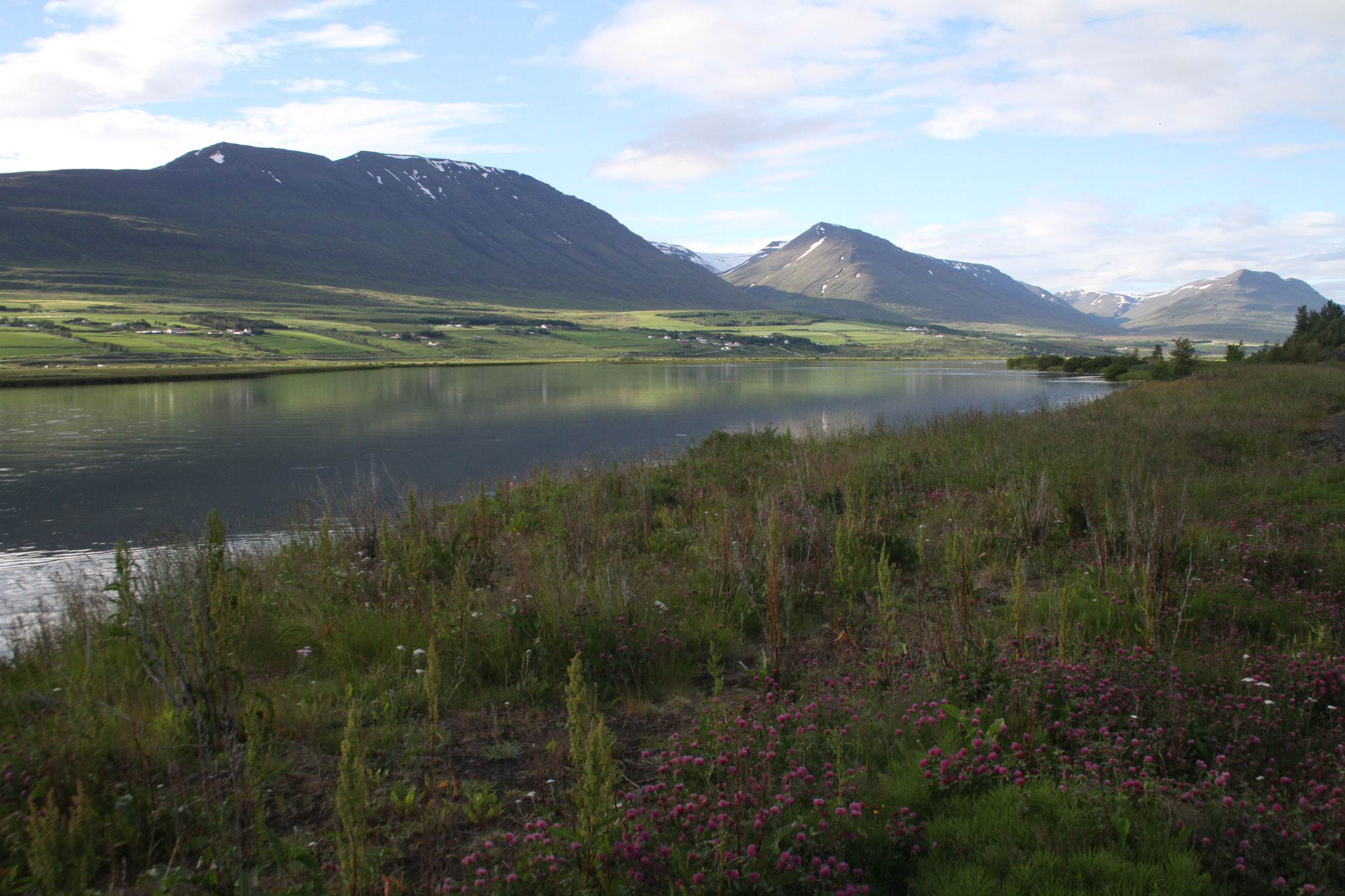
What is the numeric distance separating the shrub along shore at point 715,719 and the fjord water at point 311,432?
19.2 ft

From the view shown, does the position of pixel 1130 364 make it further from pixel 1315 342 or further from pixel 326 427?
pixel 326 427

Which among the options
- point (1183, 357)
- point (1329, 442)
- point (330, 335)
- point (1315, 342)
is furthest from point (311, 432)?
point (330, 335)

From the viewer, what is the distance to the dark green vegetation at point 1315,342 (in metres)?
44.9

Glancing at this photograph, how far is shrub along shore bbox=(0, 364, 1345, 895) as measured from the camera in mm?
3008

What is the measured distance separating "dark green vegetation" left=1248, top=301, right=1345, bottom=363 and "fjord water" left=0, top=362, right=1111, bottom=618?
32.5 feet

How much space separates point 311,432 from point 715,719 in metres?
31.9

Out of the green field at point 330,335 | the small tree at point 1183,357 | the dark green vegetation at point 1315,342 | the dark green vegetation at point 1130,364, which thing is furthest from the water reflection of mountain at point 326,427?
the green field at point 330,335

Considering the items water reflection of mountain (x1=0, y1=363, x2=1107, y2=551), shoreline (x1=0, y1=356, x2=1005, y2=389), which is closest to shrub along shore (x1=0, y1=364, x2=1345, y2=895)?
water reflection of mountain (x1=0, y1=363, x2=1107, y2=551)

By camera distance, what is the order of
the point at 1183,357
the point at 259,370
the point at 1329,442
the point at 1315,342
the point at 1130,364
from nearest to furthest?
the point at 1329,442
the point at 1315,342
the point at 1183,357
the point at 1130,364
the point at 259,370

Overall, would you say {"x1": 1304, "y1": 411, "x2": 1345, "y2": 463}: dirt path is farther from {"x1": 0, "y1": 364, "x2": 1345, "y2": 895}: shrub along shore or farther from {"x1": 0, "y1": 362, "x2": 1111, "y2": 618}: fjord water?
{"x1": 0, "y1": 362, "x2": 1111, "y2": 618}: fjord water

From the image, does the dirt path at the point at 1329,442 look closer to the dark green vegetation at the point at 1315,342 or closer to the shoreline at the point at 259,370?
→ the dark green vegetation at the point at 1315,342

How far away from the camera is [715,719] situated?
4.13 metres

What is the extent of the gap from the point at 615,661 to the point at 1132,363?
2808 inches

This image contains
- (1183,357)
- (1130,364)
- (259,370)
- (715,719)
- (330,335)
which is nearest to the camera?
(715,719)
